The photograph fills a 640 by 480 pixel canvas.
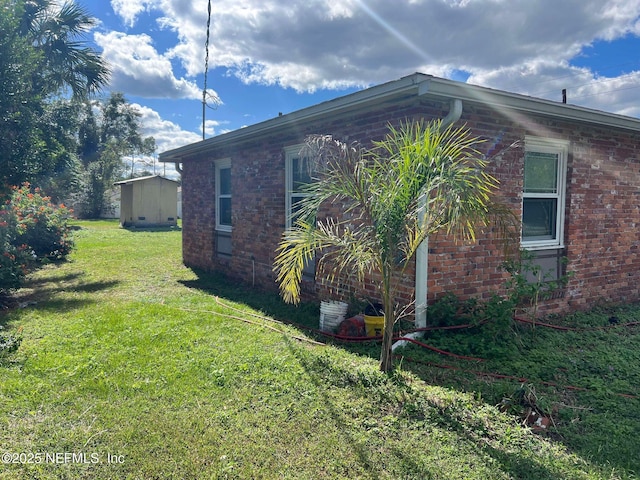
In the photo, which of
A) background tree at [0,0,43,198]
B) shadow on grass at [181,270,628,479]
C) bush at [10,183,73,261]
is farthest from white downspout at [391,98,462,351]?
bush at [10,183,73,261]

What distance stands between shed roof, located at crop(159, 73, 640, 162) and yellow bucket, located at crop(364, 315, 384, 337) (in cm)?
244

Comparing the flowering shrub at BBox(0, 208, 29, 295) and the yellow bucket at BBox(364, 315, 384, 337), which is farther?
the flowering shrub at BBox(0, 208, 29, 295)

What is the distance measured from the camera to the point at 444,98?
185 inches

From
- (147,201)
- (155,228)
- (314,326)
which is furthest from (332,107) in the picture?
(147,201)

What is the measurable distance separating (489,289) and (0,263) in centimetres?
726

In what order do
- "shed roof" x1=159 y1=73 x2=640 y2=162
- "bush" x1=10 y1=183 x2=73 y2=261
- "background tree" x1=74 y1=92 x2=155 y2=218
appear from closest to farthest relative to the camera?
1. "shed roof" x1=159 y1=73 x2=640 y2=162
2. "bush" x1=10 y1=183 x2=73 y2=261
3. "background tree" x1=74 y1=92 x2=155 y2=218

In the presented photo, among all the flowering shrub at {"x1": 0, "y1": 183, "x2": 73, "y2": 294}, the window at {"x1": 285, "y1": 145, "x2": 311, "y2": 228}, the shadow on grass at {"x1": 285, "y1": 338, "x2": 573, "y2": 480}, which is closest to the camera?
the shadow on grass at {"x1": 285, "y1": 338, "x2": 573, "y2": 480}

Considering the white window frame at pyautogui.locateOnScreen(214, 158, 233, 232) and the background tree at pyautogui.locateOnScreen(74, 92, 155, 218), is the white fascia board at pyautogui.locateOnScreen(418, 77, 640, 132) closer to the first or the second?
the white window frame at pyautogui.locateOnScreen(214, 158, 233, 232)

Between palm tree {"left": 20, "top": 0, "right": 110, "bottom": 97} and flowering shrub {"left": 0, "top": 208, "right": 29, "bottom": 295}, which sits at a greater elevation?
palm tree {"left": 20, "top": 0, "right": 110, "bottom": 97}

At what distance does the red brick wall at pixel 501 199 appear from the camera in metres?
5.12

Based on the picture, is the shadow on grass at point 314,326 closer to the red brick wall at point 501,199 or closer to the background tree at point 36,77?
the red brick wall at point 501,199

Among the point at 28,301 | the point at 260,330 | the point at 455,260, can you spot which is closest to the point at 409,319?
the point at 455,260

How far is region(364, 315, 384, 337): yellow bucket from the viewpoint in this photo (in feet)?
16.1

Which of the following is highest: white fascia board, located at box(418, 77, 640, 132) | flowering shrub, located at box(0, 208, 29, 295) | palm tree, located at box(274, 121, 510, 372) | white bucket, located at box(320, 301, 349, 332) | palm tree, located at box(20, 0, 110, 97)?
palm tree, located at box(20, 0, 110, 97)
